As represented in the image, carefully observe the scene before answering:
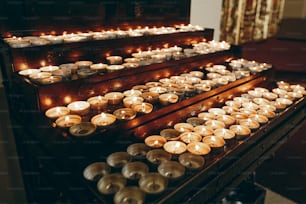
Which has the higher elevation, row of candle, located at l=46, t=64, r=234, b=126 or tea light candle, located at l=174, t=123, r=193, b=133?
row of candle, located at l=46, t=64, r=234, b=126

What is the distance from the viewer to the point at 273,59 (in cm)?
792

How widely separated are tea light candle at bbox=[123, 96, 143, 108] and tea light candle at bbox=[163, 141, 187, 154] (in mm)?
590

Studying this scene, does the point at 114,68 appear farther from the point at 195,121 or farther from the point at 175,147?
the point at 175,147

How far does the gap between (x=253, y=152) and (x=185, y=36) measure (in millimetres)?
2439

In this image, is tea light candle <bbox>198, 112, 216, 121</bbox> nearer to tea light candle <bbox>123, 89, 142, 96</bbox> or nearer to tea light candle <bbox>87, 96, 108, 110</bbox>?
tea light candle <bbox>123, 89, 142, 96</bbox>

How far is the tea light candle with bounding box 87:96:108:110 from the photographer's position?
2645 millimetres

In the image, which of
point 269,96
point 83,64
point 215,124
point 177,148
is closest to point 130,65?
point 83,64

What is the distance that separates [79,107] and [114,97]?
16.2 inches

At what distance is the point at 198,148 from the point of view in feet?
7.74

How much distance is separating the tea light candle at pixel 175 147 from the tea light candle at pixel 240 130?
592 millimetres

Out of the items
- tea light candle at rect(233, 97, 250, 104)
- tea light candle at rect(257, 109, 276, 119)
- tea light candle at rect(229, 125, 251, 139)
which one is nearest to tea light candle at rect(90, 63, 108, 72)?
tea light candle at rect(229, 125, 251, 139)


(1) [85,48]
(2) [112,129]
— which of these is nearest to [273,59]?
(1) [85,48]

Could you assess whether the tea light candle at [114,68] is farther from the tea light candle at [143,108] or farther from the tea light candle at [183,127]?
the tea light candle at [183,127]

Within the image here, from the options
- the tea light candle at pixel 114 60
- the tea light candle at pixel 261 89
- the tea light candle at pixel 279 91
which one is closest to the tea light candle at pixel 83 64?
the tea light candle at pixel 114 60
